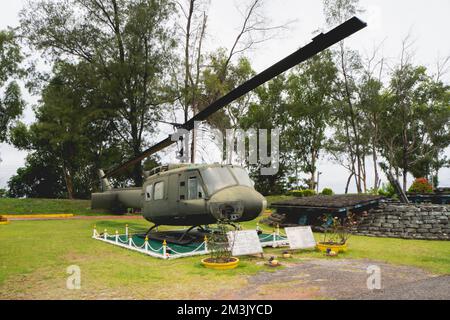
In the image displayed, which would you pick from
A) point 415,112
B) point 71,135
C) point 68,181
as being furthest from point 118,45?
point 415,112

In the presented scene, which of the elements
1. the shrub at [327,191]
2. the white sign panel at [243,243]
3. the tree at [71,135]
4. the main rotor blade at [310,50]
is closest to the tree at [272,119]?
the shrub at [327,191]

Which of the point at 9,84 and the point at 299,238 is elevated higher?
the point at 9,84

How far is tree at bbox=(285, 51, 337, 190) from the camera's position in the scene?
3772 cm

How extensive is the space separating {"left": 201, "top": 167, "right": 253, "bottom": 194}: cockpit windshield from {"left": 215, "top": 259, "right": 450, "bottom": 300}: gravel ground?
3.39 m

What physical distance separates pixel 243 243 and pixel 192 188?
2773 millimetres

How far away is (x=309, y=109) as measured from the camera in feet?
133

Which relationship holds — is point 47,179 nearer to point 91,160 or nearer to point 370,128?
point 91,160

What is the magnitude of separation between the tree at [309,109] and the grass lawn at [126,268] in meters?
26.7

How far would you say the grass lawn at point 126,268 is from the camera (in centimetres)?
690

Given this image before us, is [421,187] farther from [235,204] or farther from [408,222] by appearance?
[235,204]

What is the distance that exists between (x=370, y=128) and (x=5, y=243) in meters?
34.7

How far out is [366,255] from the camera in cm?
1109

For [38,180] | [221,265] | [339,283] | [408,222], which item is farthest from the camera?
[38,180]

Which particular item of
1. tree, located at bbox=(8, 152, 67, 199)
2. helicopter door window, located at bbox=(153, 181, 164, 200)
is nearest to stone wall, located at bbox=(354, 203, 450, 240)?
helicopter door window, located at bbox=(153, 181, 164, 200)
